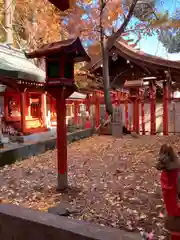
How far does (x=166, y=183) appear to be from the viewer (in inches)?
70.2

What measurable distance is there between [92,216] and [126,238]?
3.78 feet

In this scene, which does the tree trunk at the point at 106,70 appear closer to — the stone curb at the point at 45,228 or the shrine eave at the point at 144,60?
the shrine eave at the point at 144,60

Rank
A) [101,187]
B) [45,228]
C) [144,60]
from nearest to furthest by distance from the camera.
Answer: [45,228] < [101,187] < [144,60]

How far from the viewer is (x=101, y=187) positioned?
13.4 ft

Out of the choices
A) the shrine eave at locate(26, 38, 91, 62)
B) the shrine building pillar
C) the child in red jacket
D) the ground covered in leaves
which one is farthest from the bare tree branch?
the child in red jacket

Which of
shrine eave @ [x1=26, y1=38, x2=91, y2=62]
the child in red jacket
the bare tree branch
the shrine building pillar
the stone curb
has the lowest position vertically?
the stone curb

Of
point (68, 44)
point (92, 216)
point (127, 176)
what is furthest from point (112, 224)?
point (68, 44)

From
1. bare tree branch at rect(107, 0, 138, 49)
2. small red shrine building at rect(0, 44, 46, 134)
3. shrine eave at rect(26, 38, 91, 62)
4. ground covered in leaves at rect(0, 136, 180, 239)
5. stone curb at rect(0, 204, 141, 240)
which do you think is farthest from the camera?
small red shrine building at rect(0, 44, 46, 134)

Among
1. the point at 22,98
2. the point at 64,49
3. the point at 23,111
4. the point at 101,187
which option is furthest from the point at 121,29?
the point at 101,187

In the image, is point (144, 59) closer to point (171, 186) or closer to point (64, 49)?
point (64, 49)

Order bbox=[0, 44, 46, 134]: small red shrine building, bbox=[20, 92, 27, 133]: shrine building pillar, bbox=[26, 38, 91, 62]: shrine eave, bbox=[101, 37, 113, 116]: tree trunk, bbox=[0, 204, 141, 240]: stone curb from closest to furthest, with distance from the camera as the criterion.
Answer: bbox=[0, 204, 141, 240]: stone curb
bbox=[26, 38, 91, 62]: shrine eave
bbox=[0, 44, 46, 134]: small red shrine building
bbox=[101, 37, 113, 116]: tree trunk
bbox=[20, 92, 27, 133]: shrine building pillar

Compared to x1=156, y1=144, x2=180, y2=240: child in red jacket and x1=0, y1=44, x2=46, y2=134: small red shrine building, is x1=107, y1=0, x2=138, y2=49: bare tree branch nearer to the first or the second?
x1=0, y1=44, x2=46, y2=134: small red shrine building

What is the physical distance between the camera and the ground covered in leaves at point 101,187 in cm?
298

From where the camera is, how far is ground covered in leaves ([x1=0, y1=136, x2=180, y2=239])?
2980 mm
